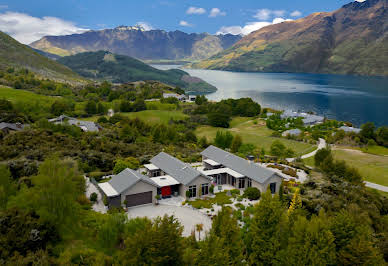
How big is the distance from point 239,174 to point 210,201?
22.6 ft

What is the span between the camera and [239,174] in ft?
126

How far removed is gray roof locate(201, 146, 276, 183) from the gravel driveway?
10062mm

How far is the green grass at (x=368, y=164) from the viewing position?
50409 millimetres

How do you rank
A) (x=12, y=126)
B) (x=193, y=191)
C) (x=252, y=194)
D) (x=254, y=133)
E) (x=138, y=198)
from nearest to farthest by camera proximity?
(x=138, y=198) → (x=252, y=194) → (x=193, y=191) → (x=12, y=126) → (x=254, y=133)

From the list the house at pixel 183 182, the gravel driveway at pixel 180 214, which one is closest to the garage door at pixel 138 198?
the gravel driveway at pixel 180 214

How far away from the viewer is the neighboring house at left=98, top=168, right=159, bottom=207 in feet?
99.3

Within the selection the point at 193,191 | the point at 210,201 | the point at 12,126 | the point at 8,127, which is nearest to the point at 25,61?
the point at 12,126

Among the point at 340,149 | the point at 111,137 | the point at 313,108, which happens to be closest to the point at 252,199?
the point at 111,137

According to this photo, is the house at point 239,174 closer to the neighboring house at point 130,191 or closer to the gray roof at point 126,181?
the neighboring house at point 130,191

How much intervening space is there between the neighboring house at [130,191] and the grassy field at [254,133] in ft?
144

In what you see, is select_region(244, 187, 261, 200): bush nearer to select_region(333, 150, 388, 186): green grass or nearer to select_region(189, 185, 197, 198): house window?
select_region(189, 185, 197, 198): house window

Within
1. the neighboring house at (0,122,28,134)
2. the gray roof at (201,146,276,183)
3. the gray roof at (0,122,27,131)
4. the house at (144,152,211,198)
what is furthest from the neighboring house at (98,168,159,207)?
the gray roof at (0,122,27,131)

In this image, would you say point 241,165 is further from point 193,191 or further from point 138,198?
point 138,198

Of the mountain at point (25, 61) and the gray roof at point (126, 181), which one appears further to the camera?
the mountain at point (25, 61)
